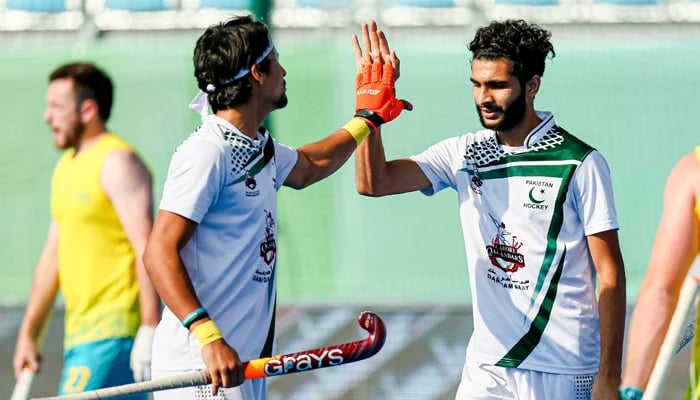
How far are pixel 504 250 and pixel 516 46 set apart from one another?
2.50ft

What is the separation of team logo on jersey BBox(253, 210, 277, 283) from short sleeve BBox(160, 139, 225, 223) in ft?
0.88

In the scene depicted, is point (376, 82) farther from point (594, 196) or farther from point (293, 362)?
point (293, 362)

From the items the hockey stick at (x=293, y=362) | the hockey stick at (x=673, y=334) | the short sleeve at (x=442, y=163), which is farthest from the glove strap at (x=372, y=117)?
the hockey stick at (x=673, y=334)

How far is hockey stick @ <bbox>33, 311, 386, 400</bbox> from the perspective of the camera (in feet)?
14.7

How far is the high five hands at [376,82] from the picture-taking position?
5.30 m

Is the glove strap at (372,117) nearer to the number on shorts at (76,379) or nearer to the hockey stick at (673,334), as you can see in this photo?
the hockey stick at (673,334)

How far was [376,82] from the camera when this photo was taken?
5.33 metres

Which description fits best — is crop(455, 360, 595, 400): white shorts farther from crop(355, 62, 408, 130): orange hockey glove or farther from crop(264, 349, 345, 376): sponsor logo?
crop(355, 62, 408, 130): orange hockey glove

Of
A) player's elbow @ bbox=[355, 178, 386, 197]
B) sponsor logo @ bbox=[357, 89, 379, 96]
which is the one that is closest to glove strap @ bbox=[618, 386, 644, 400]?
player's elbow @ bbox=[355, 178, 386, 197]

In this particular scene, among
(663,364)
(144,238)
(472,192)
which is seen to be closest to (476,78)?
(472,192)

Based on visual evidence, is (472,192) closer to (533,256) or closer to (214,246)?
(533,256)

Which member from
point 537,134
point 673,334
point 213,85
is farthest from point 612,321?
point 213,85

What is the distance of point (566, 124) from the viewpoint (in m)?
8.34

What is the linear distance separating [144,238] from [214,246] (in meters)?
2.10
